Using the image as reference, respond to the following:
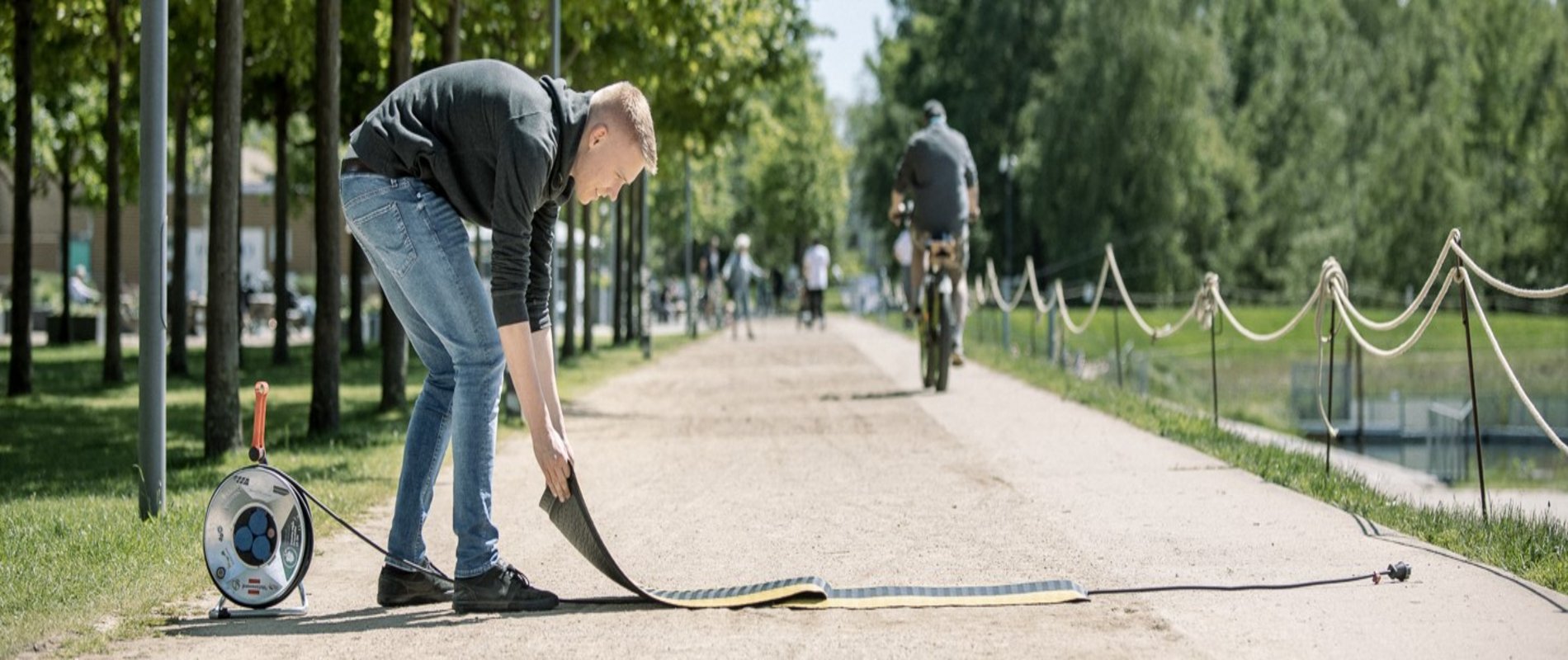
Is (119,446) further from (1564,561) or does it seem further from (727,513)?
(1564,561)

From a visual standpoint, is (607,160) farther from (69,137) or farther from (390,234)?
(69,137)

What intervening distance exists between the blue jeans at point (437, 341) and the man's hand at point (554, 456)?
0.84 ft

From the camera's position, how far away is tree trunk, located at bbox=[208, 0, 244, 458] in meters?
11.2

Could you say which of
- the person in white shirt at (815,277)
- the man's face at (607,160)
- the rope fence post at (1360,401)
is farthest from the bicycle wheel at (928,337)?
the person in white shirt at (815,277)

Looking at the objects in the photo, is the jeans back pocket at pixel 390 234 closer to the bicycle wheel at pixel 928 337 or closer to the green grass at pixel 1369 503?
the green grass at pixel 1369 503

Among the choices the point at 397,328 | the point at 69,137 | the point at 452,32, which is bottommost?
the point at 397,328

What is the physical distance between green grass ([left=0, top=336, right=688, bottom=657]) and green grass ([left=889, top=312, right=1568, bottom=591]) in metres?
4.45

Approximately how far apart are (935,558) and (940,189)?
933 cm

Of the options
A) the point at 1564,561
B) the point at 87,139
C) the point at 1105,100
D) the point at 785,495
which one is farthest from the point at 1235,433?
the point at 1105,100

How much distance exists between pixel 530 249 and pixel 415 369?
2131 centimetres

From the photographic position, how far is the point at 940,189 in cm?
1652

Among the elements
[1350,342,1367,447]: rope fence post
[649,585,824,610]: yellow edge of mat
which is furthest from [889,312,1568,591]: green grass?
[1350,342,1367,447]: rope fence post

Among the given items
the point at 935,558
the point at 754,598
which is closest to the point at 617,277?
the point at 935,558

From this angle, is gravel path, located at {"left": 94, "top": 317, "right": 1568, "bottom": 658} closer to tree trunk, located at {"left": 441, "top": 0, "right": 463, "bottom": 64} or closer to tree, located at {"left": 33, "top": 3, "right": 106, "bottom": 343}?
tree trunk, located at {"left": 441, "top": 0, "right": 463, "bottom": 64}
